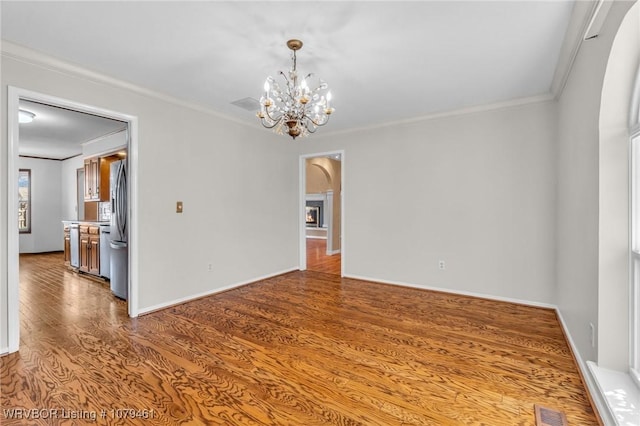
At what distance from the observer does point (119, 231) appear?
13.6ft

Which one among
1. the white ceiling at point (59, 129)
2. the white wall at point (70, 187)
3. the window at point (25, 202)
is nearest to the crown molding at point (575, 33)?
the white ceiling at point (59, 129)

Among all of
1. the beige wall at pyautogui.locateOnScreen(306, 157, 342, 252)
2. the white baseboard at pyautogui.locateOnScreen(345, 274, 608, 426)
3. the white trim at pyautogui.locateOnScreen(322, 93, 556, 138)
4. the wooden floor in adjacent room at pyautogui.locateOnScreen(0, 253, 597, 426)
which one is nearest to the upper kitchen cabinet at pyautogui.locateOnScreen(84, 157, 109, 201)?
the wooden floor in adjacent room at pyautogui.locateOnScreen(0, 253, 597, 426)

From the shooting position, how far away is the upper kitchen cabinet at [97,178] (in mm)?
5551

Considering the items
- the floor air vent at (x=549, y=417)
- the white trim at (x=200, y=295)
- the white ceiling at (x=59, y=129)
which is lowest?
the floor air vent at (x=549, y=417)

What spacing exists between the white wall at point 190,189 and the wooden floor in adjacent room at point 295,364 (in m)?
0.55

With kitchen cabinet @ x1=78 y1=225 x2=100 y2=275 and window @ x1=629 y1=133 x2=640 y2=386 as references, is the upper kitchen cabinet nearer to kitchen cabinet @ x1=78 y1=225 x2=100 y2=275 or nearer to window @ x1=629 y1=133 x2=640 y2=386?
kitchen cabinet @ x1=78 y1=225 x2=100 y2=275

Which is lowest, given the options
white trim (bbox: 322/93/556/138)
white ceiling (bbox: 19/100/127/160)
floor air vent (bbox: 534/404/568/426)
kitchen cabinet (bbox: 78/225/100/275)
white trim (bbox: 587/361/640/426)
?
floor air vent (bbox: 534/404/568/426)

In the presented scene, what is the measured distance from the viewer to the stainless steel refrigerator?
3973 mm

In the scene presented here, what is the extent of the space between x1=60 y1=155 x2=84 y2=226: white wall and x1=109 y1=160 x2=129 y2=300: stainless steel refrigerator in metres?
4.42

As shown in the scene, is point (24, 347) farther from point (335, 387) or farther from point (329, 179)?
point (329, 179)

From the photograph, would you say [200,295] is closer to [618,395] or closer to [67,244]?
[618,395]

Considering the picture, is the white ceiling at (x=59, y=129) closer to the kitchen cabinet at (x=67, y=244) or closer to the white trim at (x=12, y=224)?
the white trim at (x=12, y=224)

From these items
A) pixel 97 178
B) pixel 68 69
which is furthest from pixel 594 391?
pixel 97 178

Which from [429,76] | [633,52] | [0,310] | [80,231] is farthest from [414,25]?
[80,231]
